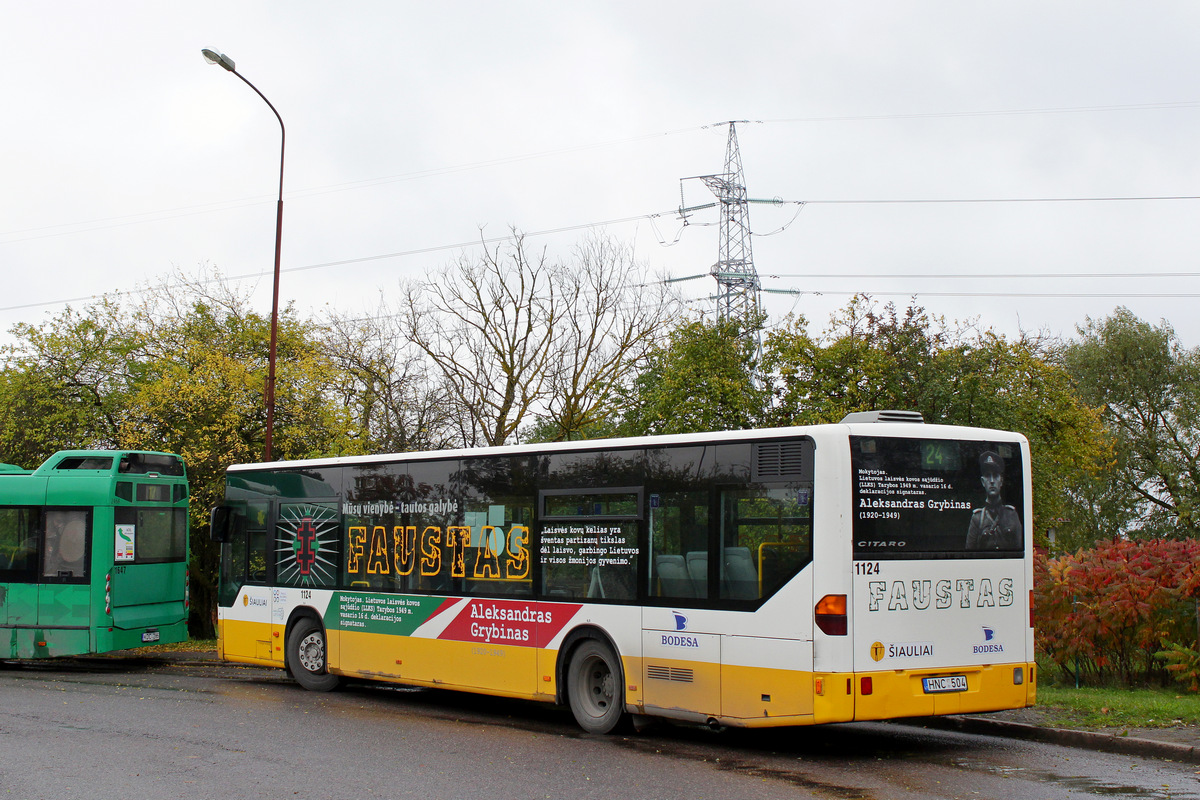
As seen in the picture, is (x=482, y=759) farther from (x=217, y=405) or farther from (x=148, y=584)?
(x=217, y=405)

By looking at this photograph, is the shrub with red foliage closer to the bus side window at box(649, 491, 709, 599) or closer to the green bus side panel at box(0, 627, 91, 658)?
the bus side window at box(649, 491, 709, 599)

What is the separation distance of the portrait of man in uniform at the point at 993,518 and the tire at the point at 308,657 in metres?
8.10

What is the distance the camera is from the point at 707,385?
28.0 metres

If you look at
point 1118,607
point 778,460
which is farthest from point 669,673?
point 1118,607

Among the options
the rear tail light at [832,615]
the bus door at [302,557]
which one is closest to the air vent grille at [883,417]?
the rear tail light at [832,615]

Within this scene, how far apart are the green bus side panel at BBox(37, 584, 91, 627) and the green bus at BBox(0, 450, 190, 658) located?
0.05 feet

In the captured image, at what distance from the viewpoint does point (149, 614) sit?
1664cm

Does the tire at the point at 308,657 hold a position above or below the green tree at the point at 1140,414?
below

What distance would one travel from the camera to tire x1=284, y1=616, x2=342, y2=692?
13.6 metres

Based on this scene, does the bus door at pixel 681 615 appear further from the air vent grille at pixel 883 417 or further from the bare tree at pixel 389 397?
the bare tree at pixel 389 397

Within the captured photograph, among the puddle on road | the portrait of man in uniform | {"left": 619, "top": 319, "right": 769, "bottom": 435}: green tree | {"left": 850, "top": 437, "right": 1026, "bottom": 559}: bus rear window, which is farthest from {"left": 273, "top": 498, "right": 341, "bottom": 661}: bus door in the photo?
{"left": 619, "top": 319, "right": 769, "bottom": 435}: green tree

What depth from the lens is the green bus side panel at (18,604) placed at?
16.1m

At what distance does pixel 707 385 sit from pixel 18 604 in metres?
16.8

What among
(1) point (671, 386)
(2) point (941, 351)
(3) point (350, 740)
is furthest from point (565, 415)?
(3) point (350, 740)
